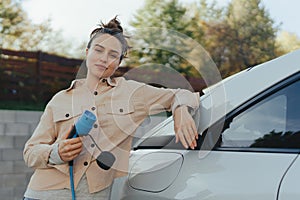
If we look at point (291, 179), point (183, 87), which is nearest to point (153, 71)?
point (183, 87)

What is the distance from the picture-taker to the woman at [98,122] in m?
1.96

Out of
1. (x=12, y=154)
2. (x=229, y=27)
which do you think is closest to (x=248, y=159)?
(x=12, y=154)

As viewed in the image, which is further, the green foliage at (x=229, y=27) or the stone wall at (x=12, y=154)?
the green foliage at (x=229, y=27)

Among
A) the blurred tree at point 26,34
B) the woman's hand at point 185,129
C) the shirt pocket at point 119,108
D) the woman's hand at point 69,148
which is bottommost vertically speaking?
the woman's hand at point 69,148

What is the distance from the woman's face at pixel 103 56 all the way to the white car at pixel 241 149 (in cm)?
44

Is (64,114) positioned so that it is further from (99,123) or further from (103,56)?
(103,56)

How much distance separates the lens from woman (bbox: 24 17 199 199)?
77.1 inches

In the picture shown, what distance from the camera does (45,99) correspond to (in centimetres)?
756

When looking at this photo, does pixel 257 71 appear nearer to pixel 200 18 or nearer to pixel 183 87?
pixel 183 87

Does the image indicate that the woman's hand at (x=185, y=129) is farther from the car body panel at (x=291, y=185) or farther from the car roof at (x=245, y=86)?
the car body panel at (x=291, y=185)

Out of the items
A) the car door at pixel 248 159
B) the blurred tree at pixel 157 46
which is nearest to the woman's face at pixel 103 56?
the blurred tree at pixel 157 46

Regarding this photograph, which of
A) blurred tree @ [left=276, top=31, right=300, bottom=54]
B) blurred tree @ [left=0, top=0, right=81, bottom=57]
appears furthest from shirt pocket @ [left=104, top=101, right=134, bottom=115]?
blurred tree @ [left=276, top=31, right=300, bottom=54]

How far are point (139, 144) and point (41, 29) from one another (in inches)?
260

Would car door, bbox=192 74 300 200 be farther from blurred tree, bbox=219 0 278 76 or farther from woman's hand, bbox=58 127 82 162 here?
blurred tree, bbox=219 0 278 76
